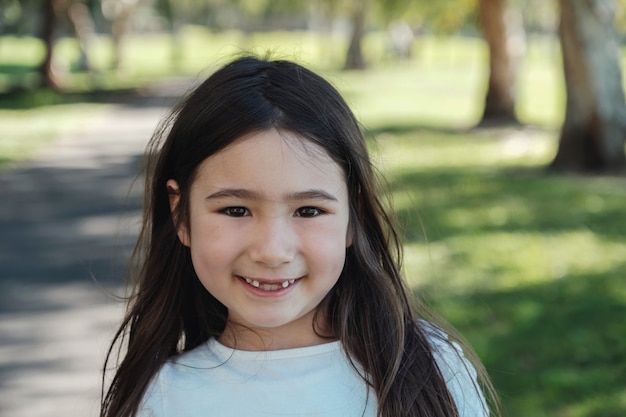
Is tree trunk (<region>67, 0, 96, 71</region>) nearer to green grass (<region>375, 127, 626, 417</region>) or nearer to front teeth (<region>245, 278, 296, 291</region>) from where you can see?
green grass (<region>375, 127, 626, 417</region>)

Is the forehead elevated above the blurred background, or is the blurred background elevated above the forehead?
the forehead

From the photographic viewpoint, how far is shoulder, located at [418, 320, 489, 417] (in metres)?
1.90

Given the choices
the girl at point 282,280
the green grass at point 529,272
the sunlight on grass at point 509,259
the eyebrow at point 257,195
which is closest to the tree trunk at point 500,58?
the green grass at point 529,272

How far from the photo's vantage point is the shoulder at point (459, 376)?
6.24ft

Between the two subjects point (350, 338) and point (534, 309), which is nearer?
point (350, 338)

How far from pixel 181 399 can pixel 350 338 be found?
1.14 ft

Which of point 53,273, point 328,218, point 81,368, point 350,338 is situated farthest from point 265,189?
point 53,273

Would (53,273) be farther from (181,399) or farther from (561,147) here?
(561,147)

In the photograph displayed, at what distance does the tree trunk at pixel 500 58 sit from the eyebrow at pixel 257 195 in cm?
1505

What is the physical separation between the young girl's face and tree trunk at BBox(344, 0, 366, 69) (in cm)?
3048

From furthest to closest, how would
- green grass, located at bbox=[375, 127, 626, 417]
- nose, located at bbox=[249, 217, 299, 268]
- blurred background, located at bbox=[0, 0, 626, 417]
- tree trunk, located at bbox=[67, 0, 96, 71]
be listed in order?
tree trunk, located at bbox=[67, 0, 96, 71] < blurred background, located at bbox=[0, 0, 626, 417] < green grass, located at bbox=[375, 127, 626, 417] < nose, located at bbox=[249, 217, 299, 268]

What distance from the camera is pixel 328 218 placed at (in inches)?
74.2

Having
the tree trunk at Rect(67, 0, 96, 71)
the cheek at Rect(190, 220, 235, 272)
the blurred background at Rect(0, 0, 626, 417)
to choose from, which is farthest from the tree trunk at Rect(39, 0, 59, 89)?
the cheek at Rect(190, 220, 235, 272)

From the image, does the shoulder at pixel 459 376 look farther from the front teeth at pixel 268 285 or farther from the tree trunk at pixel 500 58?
the tree trunk at pixel 500 58
